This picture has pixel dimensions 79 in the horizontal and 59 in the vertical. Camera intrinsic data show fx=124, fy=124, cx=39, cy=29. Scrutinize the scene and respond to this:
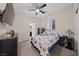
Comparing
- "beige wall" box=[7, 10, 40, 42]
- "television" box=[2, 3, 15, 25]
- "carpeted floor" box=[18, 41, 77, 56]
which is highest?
"television" box=[2, 3, 15, 25]

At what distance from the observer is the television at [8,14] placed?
1817mm

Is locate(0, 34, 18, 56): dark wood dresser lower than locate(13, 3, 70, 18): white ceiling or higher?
lower

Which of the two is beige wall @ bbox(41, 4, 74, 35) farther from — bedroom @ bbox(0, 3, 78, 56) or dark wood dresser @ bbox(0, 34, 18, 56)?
dark wood dresser @ bbox(0, 34, 18, 56)

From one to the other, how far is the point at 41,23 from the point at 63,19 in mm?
333

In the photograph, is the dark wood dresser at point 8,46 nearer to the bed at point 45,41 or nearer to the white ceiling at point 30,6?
the bed at point 45,41

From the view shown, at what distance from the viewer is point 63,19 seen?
1.84 m

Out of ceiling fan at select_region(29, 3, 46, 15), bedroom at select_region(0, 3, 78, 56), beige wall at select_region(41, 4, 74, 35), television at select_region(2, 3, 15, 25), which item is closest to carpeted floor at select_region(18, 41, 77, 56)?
bedroom at select_region(0, 3, 78, 56)

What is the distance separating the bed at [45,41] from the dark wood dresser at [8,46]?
279mm

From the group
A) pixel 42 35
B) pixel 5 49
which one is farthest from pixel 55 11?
pixel 5 49

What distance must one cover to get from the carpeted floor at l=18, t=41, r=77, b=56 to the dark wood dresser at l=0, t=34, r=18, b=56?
0.08m

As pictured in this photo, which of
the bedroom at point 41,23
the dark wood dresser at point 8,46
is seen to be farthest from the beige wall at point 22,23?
the dark wood dresser at point 8,46

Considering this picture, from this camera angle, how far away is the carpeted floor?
→ 70.6 inches

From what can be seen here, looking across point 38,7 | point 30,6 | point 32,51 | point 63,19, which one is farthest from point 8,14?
point 63,19

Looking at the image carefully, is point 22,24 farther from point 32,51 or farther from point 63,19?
point 63,19
